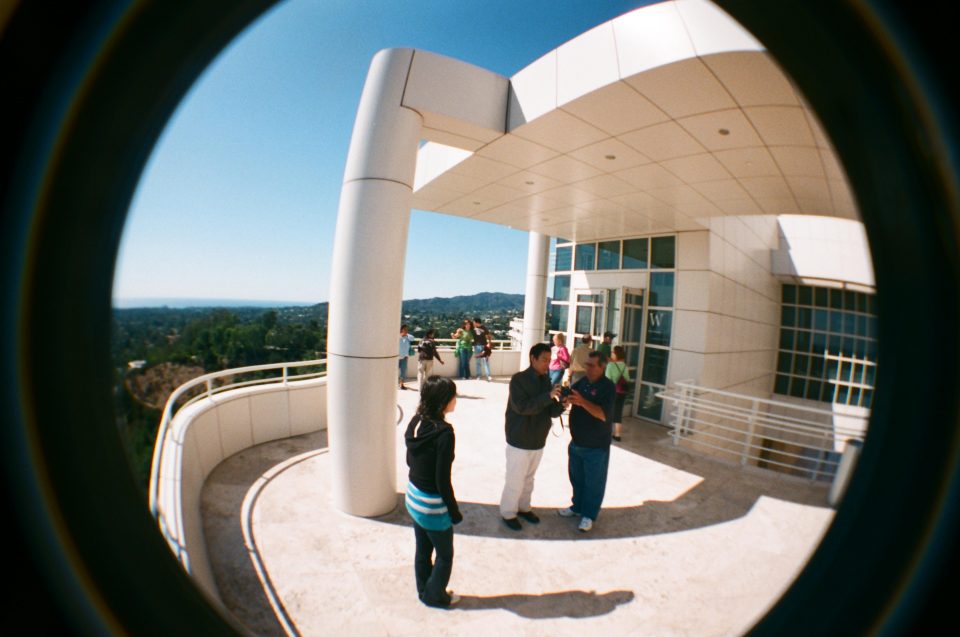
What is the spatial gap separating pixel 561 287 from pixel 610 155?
25.1 feet

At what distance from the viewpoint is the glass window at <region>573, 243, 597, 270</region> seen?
11172mm

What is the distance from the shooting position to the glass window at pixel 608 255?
34.1 feet

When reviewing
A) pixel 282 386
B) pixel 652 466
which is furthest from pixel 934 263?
pixel 282 386

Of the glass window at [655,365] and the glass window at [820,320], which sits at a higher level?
the glass window at [820,320]

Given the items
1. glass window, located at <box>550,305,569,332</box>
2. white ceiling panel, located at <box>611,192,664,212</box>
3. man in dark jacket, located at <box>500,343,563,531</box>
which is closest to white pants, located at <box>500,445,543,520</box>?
man in dark jacket, located at <box>500,343,563,531</box>

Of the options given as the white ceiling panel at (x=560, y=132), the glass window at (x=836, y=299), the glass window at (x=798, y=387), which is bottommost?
the glass window at (x=798, y=387)

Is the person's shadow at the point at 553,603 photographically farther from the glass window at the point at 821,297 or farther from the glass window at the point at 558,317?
the glass window at the point at 821,297

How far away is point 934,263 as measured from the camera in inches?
Answer: 38.6

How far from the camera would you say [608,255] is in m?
10.7

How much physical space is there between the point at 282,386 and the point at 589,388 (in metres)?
4.99

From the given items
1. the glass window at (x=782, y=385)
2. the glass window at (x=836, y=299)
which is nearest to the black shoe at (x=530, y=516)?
the glass window at (x=782, y=385)

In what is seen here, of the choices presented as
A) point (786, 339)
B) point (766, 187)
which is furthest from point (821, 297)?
point (766, 187)

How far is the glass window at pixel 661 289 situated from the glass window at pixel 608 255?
128 cm

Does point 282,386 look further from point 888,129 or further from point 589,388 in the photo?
point 888,129
